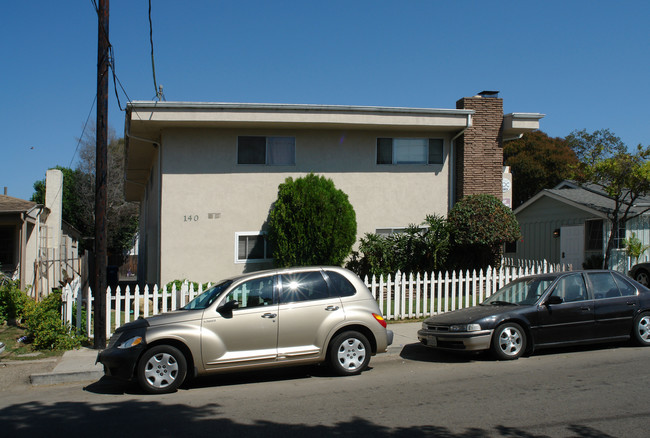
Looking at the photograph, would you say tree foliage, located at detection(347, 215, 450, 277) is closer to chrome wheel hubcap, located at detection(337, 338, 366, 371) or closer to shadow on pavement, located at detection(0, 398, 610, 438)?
chrome wheel hubcap, located at detection(337, 338, 366, 371)

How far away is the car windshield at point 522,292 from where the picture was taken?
958cm

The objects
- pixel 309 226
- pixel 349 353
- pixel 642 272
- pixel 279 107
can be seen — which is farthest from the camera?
pixel 642 272

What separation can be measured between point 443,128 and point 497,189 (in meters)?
2.35

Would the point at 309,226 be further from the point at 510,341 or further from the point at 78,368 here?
the point at 78,368

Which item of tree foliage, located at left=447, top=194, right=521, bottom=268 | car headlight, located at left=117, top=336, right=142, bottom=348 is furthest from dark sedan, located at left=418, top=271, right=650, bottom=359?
car headlight, located at left=117, top=336, right=142, bottom=348

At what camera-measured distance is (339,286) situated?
8.46 m

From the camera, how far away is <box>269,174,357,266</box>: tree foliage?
14.1m

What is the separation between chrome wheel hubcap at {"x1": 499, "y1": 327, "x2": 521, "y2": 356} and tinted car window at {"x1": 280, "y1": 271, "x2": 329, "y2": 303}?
9.74 ft

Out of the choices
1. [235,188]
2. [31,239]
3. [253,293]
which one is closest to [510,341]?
[253,293]

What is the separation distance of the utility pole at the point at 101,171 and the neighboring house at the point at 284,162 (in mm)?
3467

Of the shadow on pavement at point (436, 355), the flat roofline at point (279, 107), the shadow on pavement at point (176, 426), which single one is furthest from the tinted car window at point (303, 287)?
the flat roofline at point (279, 107)

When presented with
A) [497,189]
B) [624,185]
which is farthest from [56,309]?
[624,185]

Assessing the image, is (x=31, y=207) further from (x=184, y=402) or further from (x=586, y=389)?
(x=586, y=389)

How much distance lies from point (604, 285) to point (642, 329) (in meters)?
0.97
